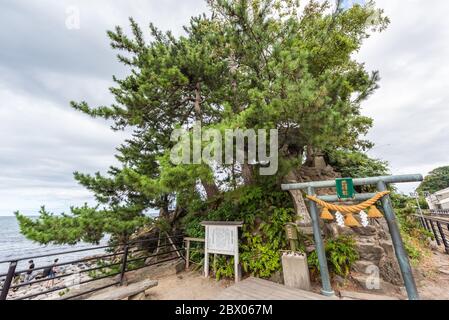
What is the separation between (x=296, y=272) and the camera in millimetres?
3545

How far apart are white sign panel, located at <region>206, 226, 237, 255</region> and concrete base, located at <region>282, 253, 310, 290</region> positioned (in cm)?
123

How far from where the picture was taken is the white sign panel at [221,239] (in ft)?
14.5

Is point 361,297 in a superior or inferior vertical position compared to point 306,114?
inferior

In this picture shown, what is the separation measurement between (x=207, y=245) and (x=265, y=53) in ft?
16.4

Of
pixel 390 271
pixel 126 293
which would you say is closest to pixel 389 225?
pixel 390 271

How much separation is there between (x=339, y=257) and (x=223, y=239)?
2484 millimetres

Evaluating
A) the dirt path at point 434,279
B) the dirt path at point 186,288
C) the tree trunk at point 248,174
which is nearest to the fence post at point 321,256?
the dirt path at point 434,279

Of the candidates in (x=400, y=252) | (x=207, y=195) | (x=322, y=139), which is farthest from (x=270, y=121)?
(x=207, y=195)

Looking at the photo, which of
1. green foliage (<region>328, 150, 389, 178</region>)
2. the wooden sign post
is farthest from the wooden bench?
green foliage (<region>328, 150, 389, 178</region>)

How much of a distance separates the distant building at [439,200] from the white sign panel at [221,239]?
3567cm

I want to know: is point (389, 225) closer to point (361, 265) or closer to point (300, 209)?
point (361, 265)
